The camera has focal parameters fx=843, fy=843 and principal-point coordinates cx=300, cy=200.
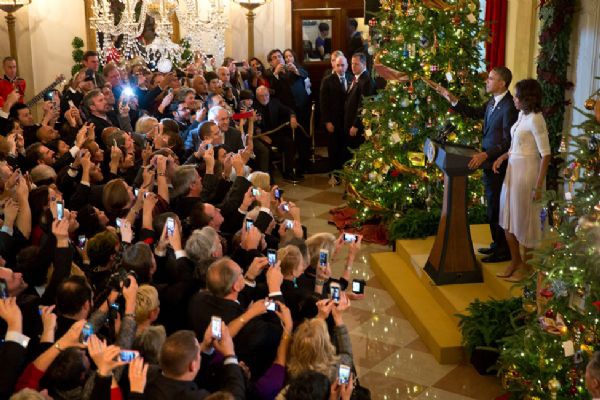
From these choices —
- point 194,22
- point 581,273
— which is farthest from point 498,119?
point 194,22

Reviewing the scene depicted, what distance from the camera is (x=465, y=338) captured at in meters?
6.16

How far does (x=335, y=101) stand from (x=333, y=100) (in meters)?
0.03

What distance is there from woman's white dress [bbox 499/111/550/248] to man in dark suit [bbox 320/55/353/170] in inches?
204

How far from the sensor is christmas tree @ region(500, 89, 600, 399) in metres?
4.61

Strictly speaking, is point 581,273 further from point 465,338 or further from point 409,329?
point 409,329

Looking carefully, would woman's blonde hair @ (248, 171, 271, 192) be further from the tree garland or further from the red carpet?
the tree garland

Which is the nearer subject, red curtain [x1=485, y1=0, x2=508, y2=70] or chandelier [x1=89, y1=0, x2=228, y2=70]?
red curtain [x1=485, y1=0, x2=508, y2=70]

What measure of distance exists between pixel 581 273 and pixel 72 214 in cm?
327

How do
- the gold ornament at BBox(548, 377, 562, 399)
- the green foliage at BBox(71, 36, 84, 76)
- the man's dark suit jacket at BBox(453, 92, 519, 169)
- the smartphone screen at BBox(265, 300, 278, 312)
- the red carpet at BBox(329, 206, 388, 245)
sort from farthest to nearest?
the green foliage at BBox(71, 36, 84, 76)
the red carpet at BBox(329, 206, 388, 245)
the man's dark suit jacket at BBox(453, 92, 519, 169)
the gold ornament at BBox(548, 377, 562, 399)
the smartphone screen at BBox(265, 300, 278, 312)

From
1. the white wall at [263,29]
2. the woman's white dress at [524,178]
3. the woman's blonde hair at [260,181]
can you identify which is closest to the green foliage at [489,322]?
the woman's white dress at [524,178]

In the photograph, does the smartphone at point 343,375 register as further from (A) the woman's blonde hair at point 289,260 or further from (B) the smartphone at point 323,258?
(B) the smartphone at point 323,258

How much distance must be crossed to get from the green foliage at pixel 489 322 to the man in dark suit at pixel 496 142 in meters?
0.96

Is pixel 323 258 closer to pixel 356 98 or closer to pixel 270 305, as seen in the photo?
pixel 270 305

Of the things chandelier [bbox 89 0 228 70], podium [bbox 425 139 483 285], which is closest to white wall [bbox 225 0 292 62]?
chandelier [bbox 89 0 228 70]
